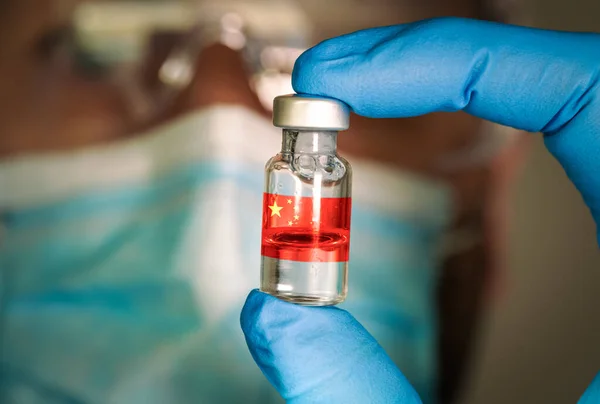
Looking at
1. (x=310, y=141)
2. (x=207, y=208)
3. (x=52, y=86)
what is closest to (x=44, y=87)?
(x=52, y=86)

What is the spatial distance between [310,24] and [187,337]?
27.3 inches

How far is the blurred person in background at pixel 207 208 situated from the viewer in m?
1.48

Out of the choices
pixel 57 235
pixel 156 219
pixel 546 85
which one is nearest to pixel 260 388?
pixel 156 219

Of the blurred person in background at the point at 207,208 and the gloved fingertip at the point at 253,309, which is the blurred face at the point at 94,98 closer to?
the blurred person in background at the point at 207,208

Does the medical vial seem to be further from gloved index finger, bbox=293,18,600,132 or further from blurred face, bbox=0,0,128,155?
A: blurred face, bbox=0,0,128,155

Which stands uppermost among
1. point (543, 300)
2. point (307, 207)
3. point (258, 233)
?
point (307, 207)

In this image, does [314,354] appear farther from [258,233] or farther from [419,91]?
[258,233]

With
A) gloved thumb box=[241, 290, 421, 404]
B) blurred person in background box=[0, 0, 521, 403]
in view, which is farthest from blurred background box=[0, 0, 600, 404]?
gloved thumb box=[241, 290, 421, 404]

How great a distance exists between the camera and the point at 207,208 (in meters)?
1.48

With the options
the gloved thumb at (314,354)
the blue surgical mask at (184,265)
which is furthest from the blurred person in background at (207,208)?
the gloved thumb at (314,354)

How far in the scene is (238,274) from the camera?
1481 millimetres

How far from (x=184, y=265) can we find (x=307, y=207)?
0.65m

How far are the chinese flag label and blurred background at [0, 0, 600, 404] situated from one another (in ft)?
1.88

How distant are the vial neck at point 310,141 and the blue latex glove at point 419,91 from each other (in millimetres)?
52
